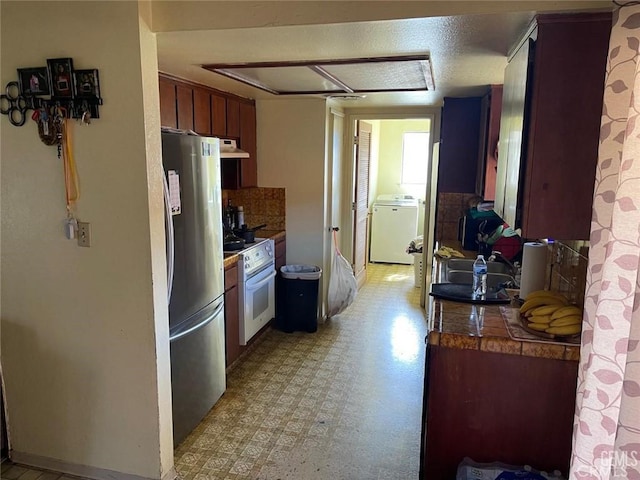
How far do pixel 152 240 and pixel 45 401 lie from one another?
1.02m

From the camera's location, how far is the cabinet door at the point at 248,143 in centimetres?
394

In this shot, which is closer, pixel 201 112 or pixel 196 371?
pixel 196 371

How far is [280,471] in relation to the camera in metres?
2.30

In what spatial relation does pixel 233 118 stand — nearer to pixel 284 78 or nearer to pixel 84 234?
pixel 284 78

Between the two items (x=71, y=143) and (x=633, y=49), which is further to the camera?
(x=71, y=143)

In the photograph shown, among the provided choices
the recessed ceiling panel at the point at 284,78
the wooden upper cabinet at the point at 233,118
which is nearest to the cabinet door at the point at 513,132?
the recessed ceiling panel at the point at 284,78

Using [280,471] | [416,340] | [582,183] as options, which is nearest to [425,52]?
[582,183]

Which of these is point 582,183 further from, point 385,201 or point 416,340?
point 385,201

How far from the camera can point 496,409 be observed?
6.03 feet

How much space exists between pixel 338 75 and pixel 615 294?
6.87ft

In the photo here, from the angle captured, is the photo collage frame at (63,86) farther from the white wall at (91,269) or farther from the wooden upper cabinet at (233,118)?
the wooden upper cabinet at (233,118)

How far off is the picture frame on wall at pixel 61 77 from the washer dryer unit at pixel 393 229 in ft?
16.4

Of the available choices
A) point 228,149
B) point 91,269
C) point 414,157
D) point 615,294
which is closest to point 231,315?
point 228,149

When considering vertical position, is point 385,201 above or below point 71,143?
below
